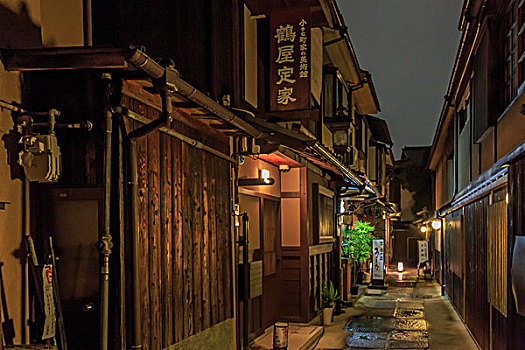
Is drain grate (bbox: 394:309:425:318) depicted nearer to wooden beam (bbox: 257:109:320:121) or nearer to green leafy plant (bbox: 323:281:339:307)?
green leafy plant (bbox: 323:281:339:307)

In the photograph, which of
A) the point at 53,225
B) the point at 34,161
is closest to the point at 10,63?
the point at 34,161

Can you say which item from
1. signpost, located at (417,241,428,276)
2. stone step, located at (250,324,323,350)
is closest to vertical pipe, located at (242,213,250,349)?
stone step, located at (250,324,323,350)

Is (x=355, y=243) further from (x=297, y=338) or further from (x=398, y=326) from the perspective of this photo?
(x=297, y=338)

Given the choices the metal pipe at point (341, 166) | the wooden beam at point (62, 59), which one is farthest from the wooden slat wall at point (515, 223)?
the wooden beam at point (62, 59)

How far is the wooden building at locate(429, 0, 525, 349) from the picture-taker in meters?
8.84

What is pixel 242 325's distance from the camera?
11023 mm

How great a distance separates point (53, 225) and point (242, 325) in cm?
593

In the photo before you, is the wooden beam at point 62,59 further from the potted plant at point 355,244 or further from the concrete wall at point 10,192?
the potted plant at point 355,244

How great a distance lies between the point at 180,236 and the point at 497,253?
22.1 ft

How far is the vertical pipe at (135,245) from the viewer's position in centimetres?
609

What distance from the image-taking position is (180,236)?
25.2ft

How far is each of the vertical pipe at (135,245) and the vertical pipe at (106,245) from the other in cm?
29

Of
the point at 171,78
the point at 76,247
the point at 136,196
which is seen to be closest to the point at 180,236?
the point at 136,196

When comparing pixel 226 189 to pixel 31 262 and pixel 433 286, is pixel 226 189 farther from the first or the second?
pixel 433 286
